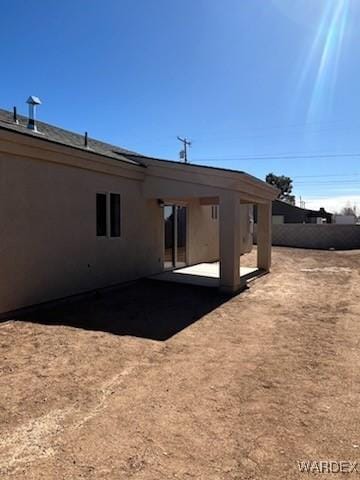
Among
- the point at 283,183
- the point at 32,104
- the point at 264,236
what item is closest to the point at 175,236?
the point at 264,236

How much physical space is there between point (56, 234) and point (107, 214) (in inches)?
70.6

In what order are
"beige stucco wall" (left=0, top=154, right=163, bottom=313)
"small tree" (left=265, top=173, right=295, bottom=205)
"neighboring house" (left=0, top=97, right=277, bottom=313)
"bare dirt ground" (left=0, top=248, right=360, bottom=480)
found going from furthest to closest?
"small tree" (left=265, top=173, right=295, bottom=205) < "neighboring house" (left=0, top=97, right=277, bottom=313) < "beige stucco wall" (left=0, top=154, right=163, bottom=313) < "bare dirt ground" (left=0, top=248, right=360, bottom=480)

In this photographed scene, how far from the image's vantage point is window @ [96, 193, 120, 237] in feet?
28.9

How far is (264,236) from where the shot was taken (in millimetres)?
13281

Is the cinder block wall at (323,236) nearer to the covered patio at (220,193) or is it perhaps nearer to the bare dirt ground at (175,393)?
the covered patio at (220,193)

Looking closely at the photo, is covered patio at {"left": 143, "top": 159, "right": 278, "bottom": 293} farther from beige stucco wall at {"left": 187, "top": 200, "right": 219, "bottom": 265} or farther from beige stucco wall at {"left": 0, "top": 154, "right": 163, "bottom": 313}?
beige stucco wall at {"left": 187, "top": 200, "right": 219, "bottom": 265}

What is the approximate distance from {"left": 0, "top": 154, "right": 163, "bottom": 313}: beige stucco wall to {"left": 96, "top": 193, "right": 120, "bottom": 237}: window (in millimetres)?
168

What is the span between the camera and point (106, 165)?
28.6ft

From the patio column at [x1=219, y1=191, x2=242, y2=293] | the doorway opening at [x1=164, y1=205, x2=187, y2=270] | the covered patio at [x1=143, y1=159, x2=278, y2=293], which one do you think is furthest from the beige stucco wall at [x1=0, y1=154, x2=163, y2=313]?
the patio column at [x1=219, y1=191, x2=242, y2=293]

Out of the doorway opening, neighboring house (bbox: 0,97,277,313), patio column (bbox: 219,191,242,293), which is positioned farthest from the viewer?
the doorway opening

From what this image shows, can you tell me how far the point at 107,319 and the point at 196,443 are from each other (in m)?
3.94

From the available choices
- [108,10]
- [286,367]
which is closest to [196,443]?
[286,367]

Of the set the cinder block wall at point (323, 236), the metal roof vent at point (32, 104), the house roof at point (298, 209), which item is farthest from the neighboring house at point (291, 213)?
the metal roof vent at point (32, 104)

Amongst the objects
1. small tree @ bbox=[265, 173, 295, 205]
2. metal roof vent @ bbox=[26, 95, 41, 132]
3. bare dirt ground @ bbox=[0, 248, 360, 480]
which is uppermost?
small tree @ bbox=[265, 173, 295, 205]
